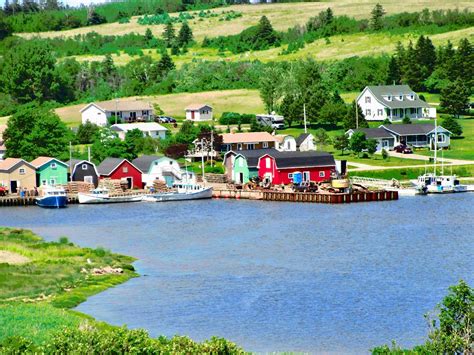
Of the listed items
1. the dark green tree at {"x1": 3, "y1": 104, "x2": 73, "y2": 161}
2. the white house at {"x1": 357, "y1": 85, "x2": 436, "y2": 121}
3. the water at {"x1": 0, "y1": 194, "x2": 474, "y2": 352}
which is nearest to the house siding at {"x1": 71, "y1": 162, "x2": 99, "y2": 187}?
the water at {"x1": 0, "y1": 194, "x2": 474, "y2": 352}

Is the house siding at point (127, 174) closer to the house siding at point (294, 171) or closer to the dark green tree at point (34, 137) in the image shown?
the dark green tree at point (34, 137)

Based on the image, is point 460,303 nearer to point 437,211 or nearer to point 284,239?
point 284,239

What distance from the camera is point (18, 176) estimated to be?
286 ft

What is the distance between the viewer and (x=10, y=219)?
75.1 metres

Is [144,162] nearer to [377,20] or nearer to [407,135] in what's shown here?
[407,135]

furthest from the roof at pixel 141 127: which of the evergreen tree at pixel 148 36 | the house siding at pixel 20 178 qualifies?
the evergreen tree at pixel 148 36

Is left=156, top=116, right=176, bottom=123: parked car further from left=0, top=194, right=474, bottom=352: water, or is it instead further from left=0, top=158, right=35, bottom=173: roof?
left=0, top=194, right=474, bottom=352: water

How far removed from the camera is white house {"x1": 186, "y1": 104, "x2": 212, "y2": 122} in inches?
4464

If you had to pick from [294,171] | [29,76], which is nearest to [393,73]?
[294,171]

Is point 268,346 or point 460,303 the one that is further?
point 268,346

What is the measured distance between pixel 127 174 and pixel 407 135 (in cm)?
2416

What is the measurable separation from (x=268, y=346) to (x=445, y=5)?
131m

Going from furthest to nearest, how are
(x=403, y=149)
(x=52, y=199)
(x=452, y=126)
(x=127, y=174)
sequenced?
(x=452, y=126) → (x=403, y=149) → (x=127, y=174) → (x=52, y=199)

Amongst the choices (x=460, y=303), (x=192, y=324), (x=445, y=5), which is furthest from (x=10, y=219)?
(x=445, y=5)
